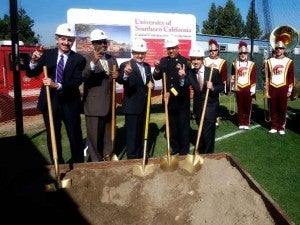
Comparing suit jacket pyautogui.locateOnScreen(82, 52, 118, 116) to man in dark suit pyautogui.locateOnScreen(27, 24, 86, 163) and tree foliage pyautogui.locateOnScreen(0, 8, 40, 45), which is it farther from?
tree foliage pyautogui.locateOnScreen(0, 8, 40, 45)

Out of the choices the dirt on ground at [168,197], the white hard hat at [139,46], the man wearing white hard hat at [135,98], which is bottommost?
the dirt on ground at [168,197]

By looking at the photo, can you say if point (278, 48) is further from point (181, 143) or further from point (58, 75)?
point (58, 75)

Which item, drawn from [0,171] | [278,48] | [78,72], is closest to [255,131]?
[278,48]

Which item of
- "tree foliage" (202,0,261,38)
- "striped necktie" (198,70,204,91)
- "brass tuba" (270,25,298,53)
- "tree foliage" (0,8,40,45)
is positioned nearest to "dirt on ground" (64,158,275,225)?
"striped necktie" (198,70,204,91)

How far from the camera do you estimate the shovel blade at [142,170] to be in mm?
4602

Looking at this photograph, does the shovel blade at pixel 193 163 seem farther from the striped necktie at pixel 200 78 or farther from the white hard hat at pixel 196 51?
the white hard hat at pixel 196 51

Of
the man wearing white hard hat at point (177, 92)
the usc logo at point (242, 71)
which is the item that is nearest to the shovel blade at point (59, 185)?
the man wearing white hard hat at point (177, 92)

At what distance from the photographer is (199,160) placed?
4.77 metres

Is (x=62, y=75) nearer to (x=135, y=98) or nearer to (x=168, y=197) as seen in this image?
(x=135, y=98)

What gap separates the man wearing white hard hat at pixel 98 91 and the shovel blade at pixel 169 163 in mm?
1293

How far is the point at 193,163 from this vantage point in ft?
15.5

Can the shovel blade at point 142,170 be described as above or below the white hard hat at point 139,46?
below

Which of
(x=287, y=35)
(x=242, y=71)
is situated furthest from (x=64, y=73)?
(x=287, y=35)

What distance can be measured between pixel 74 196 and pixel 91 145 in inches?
64.0
